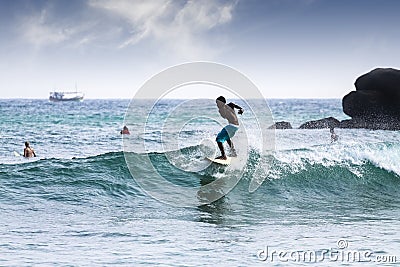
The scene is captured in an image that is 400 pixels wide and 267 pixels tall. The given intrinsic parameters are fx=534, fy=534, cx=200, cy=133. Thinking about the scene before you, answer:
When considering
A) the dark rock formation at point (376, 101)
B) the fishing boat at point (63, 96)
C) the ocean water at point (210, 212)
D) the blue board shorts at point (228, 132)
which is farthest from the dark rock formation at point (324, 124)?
the fishing boat at point (63, 96)

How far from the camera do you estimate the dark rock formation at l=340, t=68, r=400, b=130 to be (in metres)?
37.9

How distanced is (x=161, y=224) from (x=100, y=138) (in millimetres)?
24157

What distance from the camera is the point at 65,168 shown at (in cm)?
1419

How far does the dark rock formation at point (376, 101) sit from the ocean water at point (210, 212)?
19.4 metres

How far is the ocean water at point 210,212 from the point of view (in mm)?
7074

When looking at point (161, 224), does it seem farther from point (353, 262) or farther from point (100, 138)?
point (100, 138)

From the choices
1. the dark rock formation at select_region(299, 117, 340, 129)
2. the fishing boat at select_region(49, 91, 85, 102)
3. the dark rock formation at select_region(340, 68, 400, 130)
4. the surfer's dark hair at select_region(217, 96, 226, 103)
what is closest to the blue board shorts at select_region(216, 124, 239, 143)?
the surfer's dark hair at select_region(217, 96, 226, 103)

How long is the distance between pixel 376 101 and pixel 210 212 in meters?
30.9

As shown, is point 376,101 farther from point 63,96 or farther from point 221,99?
point 63,96

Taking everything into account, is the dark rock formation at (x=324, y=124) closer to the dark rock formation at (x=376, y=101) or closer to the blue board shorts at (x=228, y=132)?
the dark rock formation at (x=376, y=101)

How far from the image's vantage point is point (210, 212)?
416 inches

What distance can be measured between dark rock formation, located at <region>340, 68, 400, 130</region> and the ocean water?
19.4 m

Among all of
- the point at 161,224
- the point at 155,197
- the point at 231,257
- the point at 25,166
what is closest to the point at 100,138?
the point at 25,166

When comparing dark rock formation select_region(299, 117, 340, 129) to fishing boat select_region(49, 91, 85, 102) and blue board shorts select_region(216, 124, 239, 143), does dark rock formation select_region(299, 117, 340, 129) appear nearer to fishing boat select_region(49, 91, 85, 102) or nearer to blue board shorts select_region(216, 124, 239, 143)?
blue board shorts select_region(216, 124, 239, 143)
